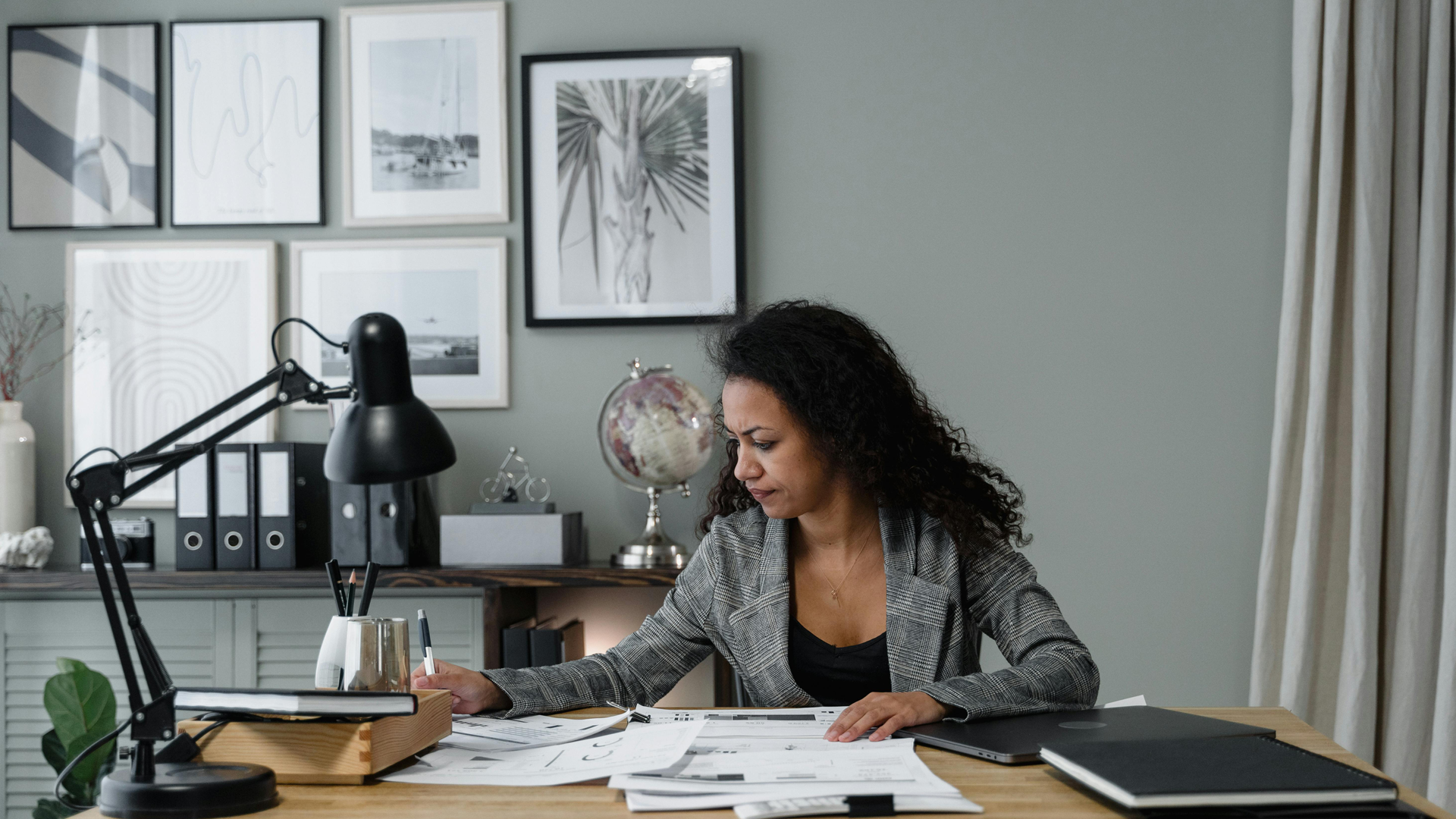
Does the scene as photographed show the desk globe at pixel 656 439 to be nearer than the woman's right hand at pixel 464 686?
No

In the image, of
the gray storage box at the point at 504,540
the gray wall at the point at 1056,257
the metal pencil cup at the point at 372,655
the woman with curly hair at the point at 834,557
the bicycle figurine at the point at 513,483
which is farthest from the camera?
the bicycle figurine at the point at 513,483

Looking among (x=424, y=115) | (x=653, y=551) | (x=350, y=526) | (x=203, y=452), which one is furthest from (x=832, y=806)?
(x=424, y=115)

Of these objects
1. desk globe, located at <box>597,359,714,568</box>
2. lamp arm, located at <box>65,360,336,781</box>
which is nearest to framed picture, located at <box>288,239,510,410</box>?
desk globe, located at <box>597,359,714,568</box>

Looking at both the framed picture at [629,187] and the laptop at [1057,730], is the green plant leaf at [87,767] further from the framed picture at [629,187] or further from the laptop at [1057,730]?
the laptop at [1057,730]

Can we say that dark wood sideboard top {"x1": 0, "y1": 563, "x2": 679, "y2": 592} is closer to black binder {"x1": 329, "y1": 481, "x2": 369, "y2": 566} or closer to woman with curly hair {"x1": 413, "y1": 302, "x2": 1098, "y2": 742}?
black binder {"x1": 329, "y1": 481, "x2": 369, "y2": 566}

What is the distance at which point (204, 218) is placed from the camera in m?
2.70

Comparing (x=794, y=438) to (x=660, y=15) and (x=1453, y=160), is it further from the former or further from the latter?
(x=1453, y=160)

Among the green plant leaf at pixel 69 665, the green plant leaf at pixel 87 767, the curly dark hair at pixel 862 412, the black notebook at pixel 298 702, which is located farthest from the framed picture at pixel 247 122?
the black notebook at pixel 298 702

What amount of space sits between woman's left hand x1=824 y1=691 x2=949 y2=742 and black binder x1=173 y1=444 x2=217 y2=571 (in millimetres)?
1715

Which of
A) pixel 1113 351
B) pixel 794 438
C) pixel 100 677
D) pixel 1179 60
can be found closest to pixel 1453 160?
pixel 1179 60

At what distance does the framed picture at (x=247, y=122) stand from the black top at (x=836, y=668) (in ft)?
5.71

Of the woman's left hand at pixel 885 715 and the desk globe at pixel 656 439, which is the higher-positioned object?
the desk globe at pixel 656 439

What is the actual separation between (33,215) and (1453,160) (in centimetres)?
334

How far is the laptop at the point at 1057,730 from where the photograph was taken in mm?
1116
